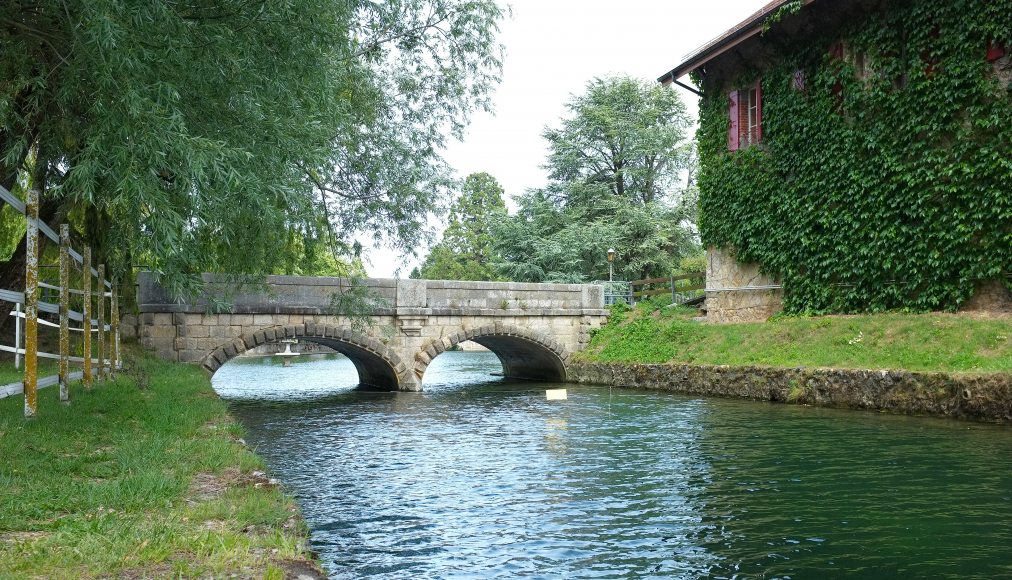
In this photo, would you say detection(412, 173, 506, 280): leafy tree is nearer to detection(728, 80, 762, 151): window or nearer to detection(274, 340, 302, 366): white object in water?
detection(274, 340, 302, 366): white object in water

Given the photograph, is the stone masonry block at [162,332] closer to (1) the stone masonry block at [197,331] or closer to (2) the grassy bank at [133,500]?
(1) the stone masonry block at [197,331]

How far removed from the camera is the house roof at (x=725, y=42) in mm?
17594

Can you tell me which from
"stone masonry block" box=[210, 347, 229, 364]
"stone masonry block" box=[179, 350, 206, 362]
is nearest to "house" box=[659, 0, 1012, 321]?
"stone masonry block" box=[210, 347, 229, 364]

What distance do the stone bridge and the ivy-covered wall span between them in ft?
18.0

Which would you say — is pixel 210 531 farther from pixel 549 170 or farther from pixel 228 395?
pixel 549 170

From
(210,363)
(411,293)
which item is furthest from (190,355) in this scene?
(411,293)

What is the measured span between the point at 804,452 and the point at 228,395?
613 inches

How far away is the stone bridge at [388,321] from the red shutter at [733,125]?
5.70 metres

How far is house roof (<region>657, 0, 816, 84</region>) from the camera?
57.7ft

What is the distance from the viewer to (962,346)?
12.7 m

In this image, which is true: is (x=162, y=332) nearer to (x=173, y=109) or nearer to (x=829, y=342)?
(x=173, y=109)

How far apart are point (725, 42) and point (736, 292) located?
6274mm

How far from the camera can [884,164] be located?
50.9 feet

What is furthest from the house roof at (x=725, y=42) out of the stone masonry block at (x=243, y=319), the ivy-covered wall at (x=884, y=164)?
→ the stone masonry block at (x=243, y=319)
